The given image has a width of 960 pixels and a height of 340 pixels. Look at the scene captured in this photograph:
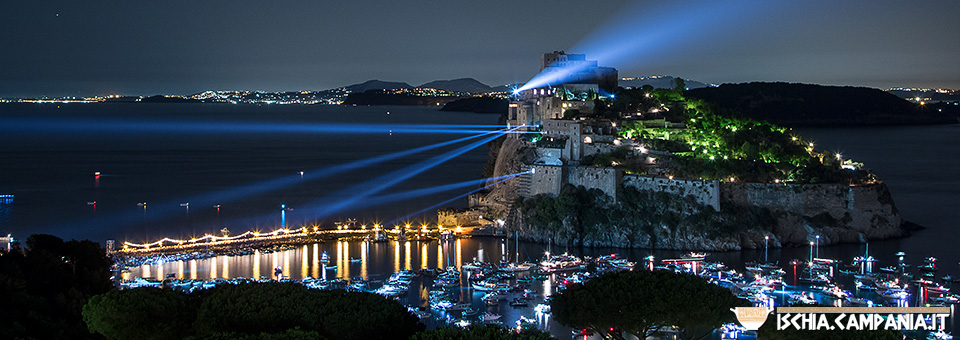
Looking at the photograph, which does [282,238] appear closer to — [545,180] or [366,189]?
[545,180]

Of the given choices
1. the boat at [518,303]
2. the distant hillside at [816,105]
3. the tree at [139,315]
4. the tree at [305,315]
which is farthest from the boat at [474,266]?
the distant hillside at [816,105]

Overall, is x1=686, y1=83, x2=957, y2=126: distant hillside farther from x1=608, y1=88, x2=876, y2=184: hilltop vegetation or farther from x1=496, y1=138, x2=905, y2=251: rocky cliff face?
x1=496, y1=138, x2=905, y2=251: rocky cliff face

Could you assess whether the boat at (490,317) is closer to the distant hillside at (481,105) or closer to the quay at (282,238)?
the quay at (282,238)

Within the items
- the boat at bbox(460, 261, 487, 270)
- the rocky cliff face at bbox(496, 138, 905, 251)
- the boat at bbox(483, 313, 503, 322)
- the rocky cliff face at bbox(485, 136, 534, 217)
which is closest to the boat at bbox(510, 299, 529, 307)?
the boat at bbox(483, 313, 503, 322)

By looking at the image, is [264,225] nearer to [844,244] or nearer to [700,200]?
[700,200]

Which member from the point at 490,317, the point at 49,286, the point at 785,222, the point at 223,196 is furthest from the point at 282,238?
the point at 785,222

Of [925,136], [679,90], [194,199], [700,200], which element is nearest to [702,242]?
[700,200]
